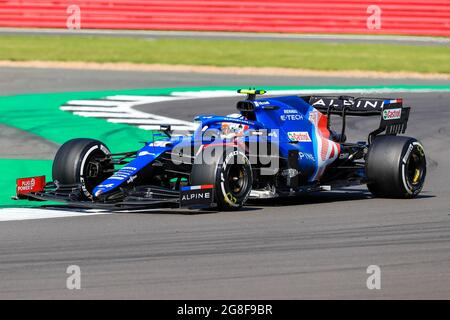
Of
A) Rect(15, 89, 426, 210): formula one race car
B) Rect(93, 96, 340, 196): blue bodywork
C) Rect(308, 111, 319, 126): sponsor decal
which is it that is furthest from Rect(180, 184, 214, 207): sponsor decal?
Rect(308, 111, 319, 126): sponsor decal

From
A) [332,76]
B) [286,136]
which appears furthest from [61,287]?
[332,76]

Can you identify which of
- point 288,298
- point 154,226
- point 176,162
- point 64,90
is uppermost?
point 64,90

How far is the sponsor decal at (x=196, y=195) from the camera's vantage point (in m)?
10.6

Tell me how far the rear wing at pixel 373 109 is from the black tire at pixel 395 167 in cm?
84

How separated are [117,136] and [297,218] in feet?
22.7

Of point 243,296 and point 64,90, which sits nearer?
point 243,296

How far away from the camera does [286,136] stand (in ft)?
39.0

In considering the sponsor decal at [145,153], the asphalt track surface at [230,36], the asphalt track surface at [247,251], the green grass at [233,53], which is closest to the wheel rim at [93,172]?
the sponsor decal at [145,153]

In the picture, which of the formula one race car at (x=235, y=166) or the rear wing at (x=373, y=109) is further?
the rear wing at (x=373, y=109)

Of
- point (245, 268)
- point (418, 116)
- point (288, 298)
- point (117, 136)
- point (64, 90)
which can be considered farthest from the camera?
point (64, 90)

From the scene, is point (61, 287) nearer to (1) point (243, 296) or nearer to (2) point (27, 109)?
(1) point (243, 296)

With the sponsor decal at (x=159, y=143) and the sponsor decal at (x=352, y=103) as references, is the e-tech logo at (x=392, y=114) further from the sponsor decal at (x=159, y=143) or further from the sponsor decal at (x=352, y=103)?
the sponsor decal at (x=159, y=143)

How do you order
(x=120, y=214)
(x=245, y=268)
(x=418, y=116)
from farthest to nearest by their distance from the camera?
1. (x=418, y=116)
2. (x=120, y=214)
3. (x=245, y=268)

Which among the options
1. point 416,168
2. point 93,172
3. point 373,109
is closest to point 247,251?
point 93,172
